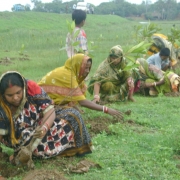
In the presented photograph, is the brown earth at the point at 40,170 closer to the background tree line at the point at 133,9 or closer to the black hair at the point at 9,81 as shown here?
the black hair at the point at 9,81

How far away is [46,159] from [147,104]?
3.40 meters

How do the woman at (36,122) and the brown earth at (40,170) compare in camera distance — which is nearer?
the brown earth at (40,170)

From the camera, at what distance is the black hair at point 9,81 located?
3.30 meters

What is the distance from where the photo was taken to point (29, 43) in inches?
683

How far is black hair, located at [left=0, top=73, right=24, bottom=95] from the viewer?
130 inches

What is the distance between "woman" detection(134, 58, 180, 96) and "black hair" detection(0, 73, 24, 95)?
474cm

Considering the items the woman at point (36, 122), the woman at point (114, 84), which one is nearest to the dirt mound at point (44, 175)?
the woman at point (36, 122)

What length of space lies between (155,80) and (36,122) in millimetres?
4758

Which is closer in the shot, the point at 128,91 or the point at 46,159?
the point at 46,159

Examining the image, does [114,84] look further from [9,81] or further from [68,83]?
[9,81]

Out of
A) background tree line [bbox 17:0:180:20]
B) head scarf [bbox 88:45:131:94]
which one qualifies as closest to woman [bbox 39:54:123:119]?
head scarf [bbox 88:45:131:94]

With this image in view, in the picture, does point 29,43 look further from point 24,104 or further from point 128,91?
point 24,104

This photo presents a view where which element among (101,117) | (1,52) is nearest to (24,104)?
(101,117)

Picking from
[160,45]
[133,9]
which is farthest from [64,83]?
[133,9]
